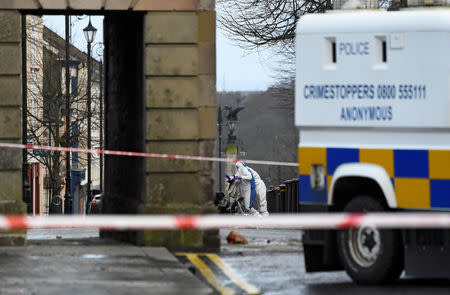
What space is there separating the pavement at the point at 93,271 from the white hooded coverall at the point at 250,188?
1061 centimetres

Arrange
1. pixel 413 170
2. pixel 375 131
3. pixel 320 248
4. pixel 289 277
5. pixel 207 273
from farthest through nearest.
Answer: pixel 207 273
pixel 289 277
pixel 320 248
pixel 375 131
pixel 413 170

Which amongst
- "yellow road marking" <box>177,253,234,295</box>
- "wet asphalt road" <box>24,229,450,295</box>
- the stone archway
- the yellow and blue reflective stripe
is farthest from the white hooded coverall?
the yellow and blue reflective stripe


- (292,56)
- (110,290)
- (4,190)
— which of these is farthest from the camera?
(292,56)

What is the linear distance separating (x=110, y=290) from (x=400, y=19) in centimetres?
338

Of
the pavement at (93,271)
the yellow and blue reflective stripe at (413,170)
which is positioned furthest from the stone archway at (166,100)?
the yellow and blue reflective stripe at (413,170)

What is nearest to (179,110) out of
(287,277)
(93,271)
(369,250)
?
(93,271)

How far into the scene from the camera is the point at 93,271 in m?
12.1

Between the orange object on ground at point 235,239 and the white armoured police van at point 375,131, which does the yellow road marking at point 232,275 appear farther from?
the orange object on ground at point 235,239

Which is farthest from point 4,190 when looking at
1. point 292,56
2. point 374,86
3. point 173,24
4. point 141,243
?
point 292,56

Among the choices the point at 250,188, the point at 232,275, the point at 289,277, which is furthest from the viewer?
the point at 250,188

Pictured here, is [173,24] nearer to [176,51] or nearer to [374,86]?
[176,51]

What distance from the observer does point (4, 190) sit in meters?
15.0

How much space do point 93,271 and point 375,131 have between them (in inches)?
116

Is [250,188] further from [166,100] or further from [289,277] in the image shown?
[289,277]
